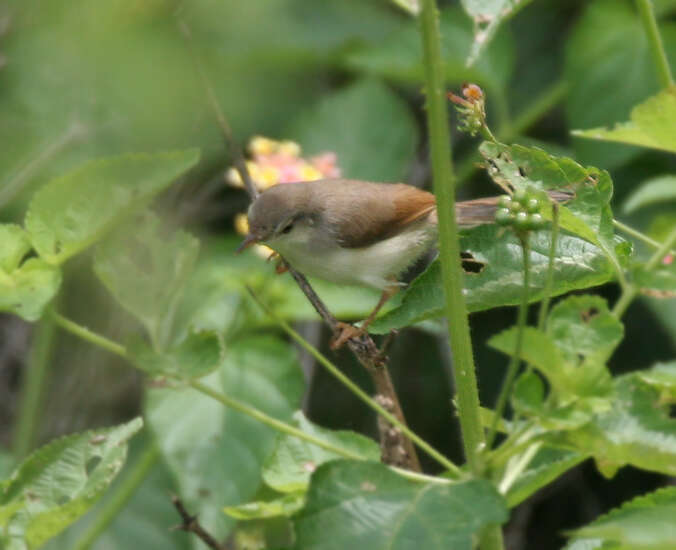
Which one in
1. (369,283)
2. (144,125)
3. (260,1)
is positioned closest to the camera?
(260,1)

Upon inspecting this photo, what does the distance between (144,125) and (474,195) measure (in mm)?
2207

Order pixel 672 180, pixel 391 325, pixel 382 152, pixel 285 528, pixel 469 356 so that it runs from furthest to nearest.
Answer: pixel 382 152, pixel 285 528, pixel 672 180, pixel 391 325, pixel 469 356

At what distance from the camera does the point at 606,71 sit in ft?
11.9

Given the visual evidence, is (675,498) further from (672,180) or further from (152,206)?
(152,206)

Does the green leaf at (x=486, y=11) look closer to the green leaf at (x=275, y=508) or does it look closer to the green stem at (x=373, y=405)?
the green stem at (x=373, y=405)

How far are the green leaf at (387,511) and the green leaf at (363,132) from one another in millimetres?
2595

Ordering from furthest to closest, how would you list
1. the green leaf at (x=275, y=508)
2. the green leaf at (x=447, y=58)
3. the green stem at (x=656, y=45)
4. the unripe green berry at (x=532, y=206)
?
the green leaf at (x=447, y=58), the green stem at (x=656, y=45), the green leaf at (x=275, y=508), the unripe green berry at (x=532, y=206)

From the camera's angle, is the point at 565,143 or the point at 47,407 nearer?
the point at 47,407

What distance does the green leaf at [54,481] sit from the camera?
4.36 ft

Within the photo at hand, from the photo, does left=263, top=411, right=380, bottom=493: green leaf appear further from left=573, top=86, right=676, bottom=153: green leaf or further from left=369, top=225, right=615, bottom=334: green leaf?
left=573, top=86, right=676, bottom=153: green leaf

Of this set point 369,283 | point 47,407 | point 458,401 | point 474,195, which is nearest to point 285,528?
point 369,283

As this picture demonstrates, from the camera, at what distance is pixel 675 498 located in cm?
131

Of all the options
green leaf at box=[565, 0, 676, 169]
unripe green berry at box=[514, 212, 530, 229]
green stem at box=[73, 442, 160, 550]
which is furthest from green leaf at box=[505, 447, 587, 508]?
green leaf at box=[565, 0, 676, 169]

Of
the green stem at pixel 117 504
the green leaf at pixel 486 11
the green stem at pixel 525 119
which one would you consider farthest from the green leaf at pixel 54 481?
the green stem at pixel 525 119
